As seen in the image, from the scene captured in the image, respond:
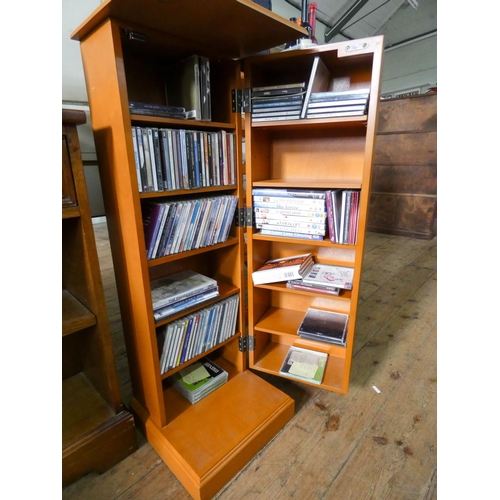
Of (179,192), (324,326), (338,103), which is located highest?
(338,103)

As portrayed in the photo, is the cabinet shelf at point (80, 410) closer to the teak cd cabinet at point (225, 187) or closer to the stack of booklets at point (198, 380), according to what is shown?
the teak cd cabinet at point (225, 187)

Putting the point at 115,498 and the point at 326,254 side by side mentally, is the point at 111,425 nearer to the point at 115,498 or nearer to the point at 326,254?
the point at 115,498

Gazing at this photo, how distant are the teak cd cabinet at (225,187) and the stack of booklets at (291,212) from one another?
38 mm

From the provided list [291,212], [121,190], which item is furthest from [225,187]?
[121,190]

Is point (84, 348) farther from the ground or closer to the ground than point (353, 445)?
farther from the ground

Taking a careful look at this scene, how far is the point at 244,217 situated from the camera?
51.9 inches

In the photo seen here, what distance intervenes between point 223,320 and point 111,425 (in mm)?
570

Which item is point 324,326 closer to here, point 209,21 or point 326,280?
point 326,280

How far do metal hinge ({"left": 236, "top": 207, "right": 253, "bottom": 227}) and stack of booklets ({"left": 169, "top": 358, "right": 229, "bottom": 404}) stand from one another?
714 mm

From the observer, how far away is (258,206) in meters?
1.30

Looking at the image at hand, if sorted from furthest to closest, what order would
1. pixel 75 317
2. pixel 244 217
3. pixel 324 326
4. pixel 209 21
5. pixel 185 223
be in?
1. pixel 324 326
2. pixel 244 217
3. pixel 185 223
4. pixel 75 317
5. pixel 209 21

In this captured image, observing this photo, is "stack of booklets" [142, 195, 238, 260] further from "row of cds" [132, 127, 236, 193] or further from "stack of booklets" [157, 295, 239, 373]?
"stack of booklets" [157, 295, 239, 373]

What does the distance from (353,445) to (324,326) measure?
48cm
